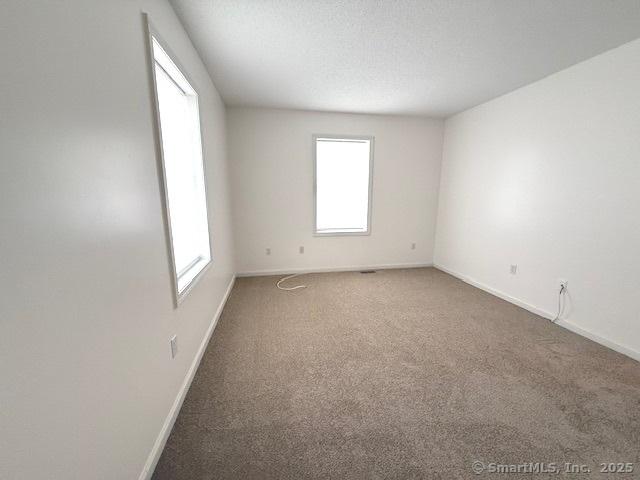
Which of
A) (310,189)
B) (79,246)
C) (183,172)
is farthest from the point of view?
(310,189)

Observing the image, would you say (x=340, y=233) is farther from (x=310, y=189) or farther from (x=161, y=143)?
(x=161, y=143)

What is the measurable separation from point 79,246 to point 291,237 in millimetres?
3136

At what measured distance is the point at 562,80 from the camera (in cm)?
235

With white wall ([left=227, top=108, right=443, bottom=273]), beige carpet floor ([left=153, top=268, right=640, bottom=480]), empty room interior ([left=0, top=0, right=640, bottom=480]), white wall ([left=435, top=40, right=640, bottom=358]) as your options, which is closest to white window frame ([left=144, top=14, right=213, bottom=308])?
empty room interior ([left=0, top=0, right=640, bottom=480])

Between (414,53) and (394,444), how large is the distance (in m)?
2.79

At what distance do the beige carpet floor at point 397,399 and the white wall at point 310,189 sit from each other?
147 cm

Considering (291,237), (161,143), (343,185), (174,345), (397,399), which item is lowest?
(397,399)

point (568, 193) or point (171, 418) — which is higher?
point (568, 193)

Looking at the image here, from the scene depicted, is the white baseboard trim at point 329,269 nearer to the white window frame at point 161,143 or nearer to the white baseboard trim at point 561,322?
the white baseboard trim at point 561,322

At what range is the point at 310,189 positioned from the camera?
3805 millimetres

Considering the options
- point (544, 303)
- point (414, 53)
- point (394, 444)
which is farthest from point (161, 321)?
point (544, 303)

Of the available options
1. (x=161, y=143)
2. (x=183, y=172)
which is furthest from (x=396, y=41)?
(x=183, y=172)

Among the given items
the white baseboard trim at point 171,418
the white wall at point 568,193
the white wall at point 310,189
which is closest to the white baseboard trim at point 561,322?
the white wall at point 568,193

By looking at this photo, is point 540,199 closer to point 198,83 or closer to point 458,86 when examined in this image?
point 458,86
